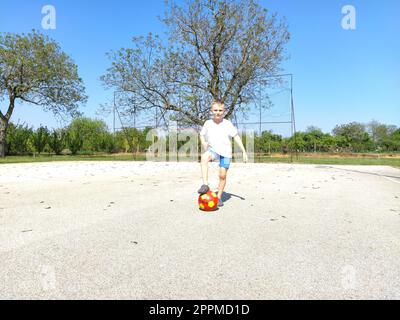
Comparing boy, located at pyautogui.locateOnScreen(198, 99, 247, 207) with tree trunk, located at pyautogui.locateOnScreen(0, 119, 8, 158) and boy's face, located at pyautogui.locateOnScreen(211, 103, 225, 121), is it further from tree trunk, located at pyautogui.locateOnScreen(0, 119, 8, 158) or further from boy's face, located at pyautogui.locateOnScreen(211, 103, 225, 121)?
tree trunk, located at pyautogui.locateOnScreen(0, 119, 8, 158)

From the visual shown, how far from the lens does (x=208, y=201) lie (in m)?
4.30

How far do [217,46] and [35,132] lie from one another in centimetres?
2252

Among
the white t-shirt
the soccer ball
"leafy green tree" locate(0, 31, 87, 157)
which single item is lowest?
the soccer ball

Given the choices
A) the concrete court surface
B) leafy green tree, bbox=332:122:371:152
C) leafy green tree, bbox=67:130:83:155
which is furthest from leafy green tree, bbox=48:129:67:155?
leafy green tree, bbox=332:122:371:152

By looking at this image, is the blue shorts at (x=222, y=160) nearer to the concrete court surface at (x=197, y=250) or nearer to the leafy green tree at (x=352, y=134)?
the concrete court surface at (x=197, y=250)

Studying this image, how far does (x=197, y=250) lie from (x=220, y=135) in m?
2.52

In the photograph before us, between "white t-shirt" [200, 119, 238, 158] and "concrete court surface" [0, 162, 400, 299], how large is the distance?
951 millimetres

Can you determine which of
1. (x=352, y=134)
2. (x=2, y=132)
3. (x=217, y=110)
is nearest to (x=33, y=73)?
(x=2, y=132)

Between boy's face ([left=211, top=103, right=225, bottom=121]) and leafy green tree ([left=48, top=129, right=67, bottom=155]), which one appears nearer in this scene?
boy's face ([left=211, top=103, right=225, bottom=121])

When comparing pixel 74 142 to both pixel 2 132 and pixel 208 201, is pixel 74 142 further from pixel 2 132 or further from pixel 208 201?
pixel 208 201

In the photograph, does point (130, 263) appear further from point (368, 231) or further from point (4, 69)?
point (4, 69)

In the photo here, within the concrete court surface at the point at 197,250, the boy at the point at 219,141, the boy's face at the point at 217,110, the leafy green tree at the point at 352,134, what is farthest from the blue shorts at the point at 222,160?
the leafy green tree at the point at 352,134

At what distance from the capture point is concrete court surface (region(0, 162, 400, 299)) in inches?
76.0

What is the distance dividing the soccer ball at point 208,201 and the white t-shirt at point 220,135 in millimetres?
Result: 791
